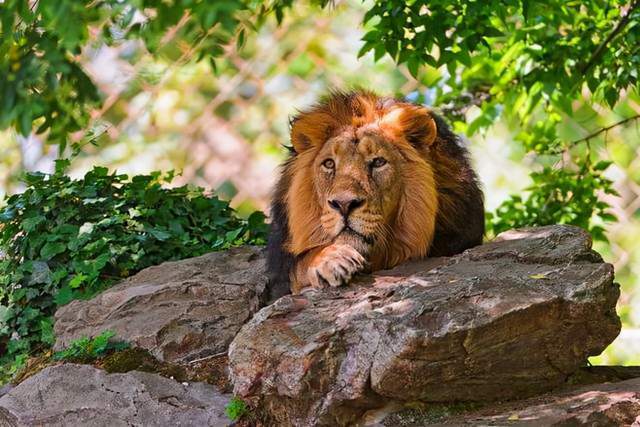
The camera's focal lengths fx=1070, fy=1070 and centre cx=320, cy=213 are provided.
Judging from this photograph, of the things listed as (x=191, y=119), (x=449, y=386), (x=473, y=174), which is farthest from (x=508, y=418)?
(x=191, y=119)

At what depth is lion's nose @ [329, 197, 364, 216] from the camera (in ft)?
14.6

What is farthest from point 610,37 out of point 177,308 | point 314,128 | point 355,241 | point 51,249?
point 51,249

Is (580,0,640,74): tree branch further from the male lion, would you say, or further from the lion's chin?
the lion's chin

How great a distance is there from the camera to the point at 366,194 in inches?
178

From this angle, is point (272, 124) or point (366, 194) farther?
point (272, 124)

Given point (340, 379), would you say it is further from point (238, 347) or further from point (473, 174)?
point (473, 174)

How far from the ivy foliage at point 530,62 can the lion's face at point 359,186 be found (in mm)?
1156

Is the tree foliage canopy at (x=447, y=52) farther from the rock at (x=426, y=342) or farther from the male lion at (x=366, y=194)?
the rock at (x=426, y=342)

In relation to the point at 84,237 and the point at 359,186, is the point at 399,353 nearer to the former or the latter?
the point at 359,186

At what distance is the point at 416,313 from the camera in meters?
3.80

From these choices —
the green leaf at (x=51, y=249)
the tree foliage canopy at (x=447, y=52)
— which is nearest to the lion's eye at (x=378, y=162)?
the tree foliage canopy at (x=447, y=52)

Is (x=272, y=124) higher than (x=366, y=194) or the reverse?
higher

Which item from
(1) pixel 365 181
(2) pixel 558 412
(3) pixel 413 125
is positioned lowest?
(2) pixel 558 412

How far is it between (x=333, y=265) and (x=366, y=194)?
1.15ft
